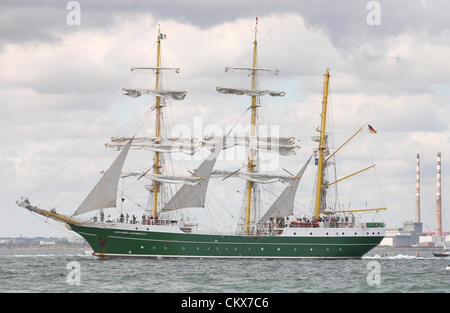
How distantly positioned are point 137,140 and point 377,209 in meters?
27.5

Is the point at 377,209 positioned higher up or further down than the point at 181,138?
further down

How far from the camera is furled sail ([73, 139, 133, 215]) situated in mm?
87125

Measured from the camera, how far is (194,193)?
9200 centimetres

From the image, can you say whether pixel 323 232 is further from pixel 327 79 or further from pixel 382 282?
pixel 382 282

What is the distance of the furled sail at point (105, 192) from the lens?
8712cm

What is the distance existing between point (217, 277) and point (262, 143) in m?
31.0

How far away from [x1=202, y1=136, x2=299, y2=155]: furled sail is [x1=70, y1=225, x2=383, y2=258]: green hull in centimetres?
983
